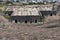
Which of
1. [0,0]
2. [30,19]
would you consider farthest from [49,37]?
[0,0]

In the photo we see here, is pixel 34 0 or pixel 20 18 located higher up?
pixel 20 18

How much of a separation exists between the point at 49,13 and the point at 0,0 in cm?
1779

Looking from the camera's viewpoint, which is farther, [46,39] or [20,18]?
[20,18]

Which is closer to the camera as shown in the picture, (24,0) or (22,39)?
(22,39)

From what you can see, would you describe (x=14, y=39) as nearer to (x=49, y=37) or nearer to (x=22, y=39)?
(x=22, y=39)

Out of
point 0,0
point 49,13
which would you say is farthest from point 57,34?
point 0,0

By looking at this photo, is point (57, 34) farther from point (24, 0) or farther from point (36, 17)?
point (24, 0)

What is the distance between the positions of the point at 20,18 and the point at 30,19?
81cm

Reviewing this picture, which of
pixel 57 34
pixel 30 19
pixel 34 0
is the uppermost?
pixel 57 34

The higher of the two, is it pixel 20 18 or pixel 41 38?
pixel 41 38

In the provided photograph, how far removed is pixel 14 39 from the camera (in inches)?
190

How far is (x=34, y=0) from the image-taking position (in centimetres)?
3731

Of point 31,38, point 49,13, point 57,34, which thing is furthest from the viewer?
point 49,13

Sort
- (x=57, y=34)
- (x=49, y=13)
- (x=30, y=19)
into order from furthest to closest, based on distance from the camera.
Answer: (x=49, y=13) → (x=30, y=19) → (x=57, y=34)
